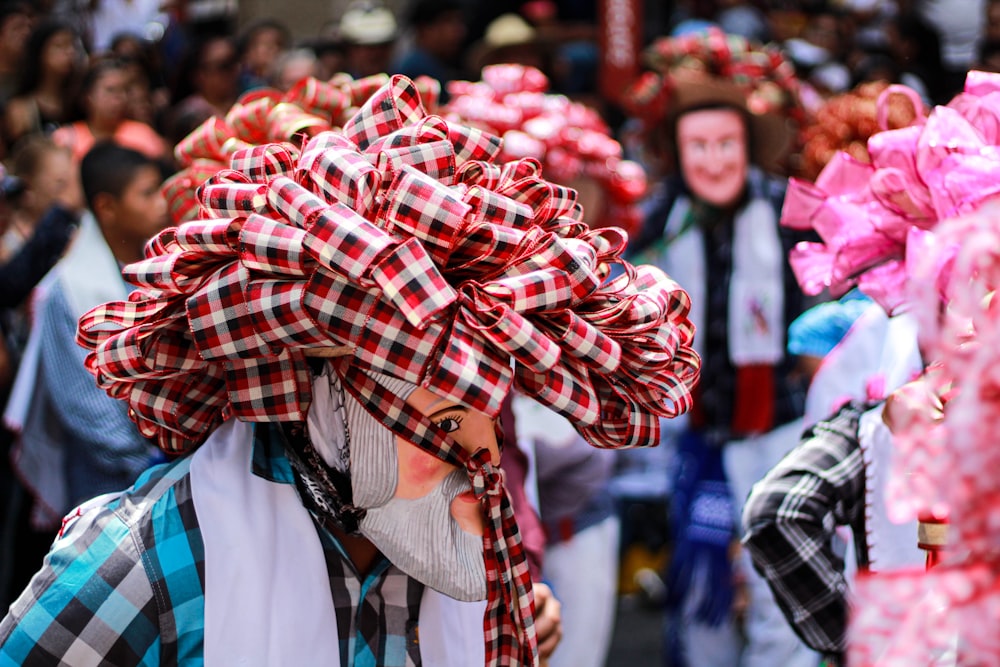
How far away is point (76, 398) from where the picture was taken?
156 inches

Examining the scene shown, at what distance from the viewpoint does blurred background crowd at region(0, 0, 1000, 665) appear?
4691mm

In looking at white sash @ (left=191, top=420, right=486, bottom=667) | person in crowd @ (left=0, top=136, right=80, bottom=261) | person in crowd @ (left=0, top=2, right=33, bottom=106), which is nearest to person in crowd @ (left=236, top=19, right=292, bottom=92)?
person in crowd @ (left=0, top=2, right=33, bottom=106)

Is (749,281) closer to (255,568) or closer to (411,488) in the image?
(411,488)

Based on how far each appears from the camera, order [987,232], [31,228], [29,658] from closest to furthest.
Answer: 1. [987,232]
2. [29,658]
3. [31,228]

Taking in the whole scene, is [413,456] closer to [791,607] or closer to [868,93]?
[791,607]

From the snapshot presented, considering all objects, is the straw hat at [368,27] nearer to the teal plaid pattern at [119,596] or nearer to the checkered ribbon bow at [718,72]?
the checkered ribbon bow at [718,72]

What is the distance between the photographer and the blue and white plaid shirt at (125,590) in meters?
1.72

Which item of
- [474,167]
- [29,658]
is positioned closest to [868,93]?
[474,167]

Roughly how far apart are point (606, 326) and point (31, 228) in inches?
167

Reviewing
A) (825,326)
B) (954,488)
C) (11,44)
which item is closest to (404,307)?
(954,488)

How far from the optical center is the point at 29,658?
172 centimetres

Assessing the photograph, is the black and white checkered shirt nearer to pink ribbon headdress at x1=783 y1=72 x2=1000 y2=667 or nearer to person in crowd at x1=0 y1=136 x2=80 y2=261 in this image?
pink ribbon headdress at x1=783 y1=72 x2=1000 y2=667

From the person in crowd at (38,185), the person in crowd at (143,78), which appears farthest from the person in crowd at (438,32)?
the person in crowd at (38,185)

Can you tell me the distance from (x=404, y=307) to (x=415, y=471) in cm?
34
